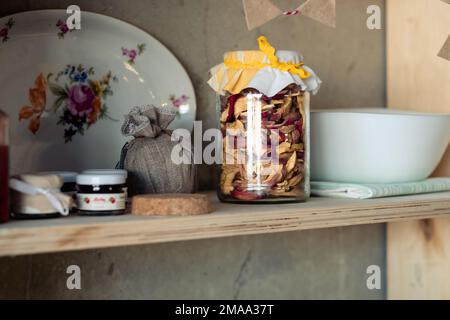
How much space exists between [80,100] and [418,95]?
62 centimetres

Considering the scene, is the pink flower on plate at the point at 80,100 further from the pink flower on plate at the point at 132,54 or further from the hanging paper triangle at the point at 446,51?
the hanging paper triangle at the point at 446,51

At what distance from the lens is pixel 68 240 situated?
593 millimetres

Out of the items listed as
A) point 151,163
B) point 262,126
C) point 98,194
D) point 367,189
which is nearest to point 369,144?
point 367,189

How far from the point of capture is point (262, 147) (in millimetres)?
782

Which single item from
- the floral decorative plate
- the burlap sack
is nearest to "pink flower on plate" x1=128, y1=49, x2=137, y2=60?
the floral decorative plate

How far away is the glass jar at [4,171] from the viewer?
60 centimetres

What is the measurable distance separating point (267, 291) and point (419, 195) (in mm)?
323

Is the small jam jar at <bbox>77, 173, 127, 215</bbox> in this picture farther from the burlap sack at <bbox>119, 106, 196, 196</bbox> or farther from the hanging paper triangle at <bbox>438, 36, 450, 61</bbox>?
the hanging paper triangle at <bbox>438, 36, 450, 61</bbox>

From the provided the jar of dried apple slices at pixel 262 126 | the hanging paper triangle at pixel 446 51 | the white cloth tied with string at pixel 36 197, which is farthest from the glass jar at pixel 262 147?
the hanging paper triangle at pixel 446 51

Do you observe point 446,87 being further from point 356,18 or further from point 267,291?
point 267,291

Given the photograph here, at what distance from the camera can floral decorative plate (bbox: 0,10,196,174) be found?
82 cm

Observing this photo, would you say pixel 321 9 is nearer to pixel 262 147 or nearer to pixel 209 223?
pixel 262 147

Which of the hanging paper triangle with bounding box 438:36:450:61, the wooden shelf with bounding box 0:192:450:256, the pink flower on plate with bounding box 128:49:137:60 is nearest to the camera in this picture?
the wooden shelf with bounding box 0:192:450:256

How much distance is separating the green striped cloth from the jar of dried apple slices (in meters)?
0.08
